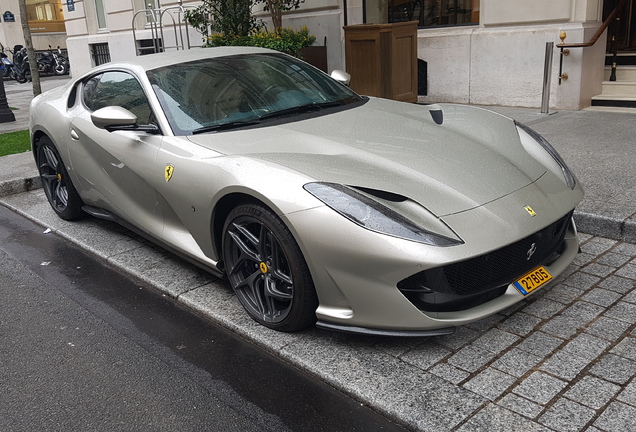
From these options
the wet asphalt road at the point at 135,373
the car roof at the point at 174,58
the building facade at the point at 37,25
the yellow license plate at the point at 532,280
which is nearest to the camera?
the wet asphalt road at the point at 135,373

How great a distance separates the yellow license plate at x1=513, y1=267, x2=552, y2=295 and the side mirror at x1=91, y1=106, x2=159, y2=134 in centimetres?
242

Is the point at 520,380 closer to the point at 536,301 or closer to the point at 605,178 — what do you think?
the point at 536,301

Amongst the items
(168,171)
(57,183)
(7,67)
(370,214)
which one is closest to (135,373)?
(168,171)

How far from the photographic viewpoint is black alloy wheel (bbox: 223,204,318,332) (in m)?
3.23

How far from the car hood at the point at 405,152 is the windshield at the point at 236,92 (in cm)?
21

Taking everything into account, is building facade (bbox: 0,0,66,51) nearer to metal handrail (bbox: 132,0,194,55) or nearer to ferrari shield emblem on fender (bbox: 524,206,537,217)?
metal handrail (bbox: 132,0,194,55)

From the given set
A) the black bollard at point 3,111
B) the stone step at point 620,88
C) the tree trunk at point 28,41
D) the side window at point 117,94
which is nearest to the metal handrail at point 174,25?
the tree trunk at point 28,41

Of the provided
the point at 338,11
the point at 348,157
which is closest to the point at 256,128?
the point at 348,157

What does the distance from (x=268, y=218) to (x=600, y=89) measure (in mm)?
7866

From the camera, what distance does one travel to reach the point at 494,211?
3.17 meters

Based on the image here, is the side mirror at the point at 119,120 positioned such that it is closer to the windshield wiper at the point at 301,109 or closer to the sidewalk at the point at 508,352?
the windshield wiper at the point at 301,109

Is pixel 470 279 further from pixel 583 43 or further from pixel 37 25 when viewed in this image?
pixel 37 25

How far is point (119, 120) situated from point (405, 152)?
185cm

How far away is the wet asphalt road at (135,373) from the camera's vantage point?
2.87 m
